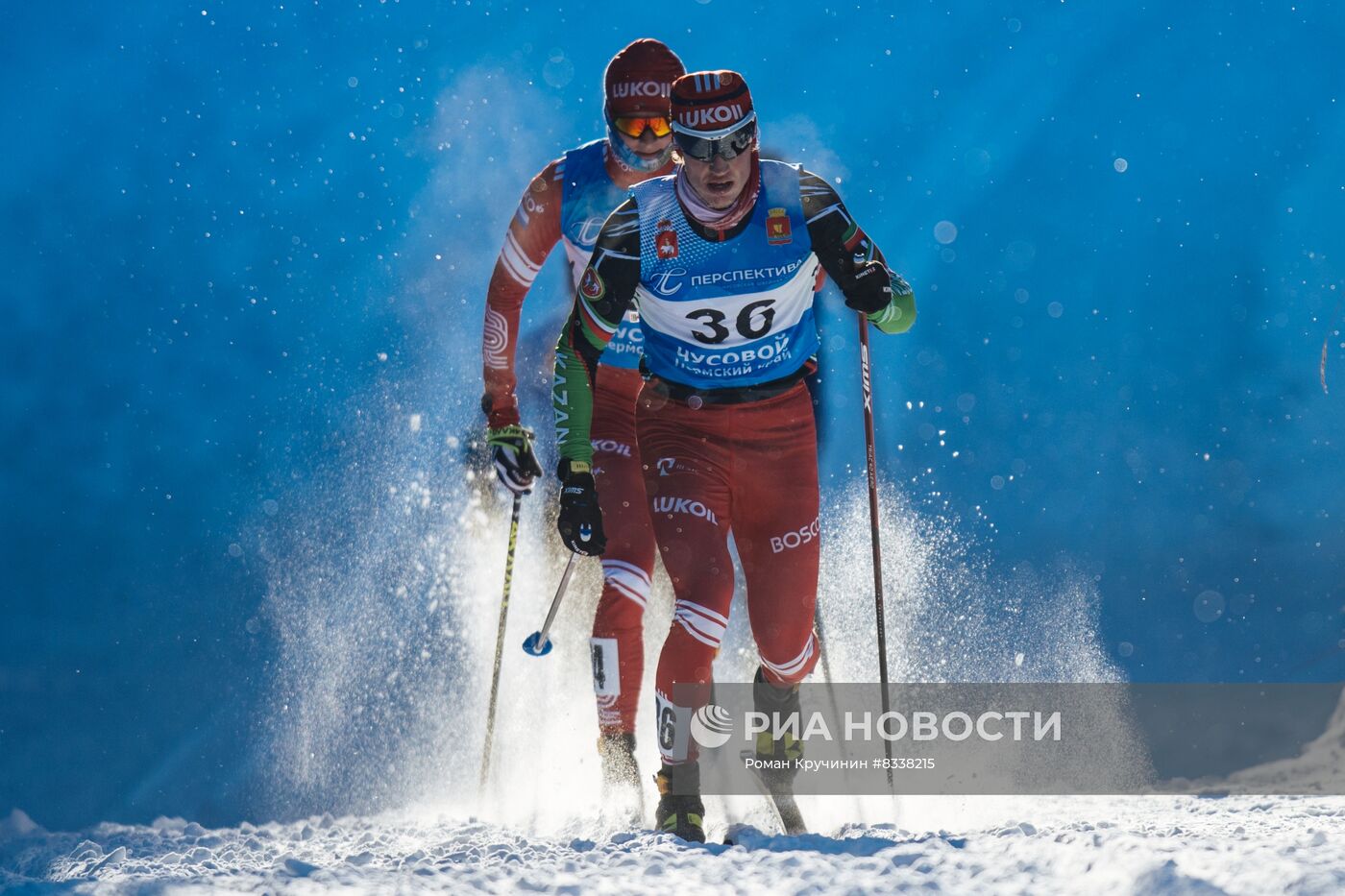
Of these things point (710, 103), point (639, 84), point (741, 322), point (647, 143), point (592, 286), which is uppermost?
point (639, 84)

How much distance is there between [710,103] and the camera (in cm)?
398

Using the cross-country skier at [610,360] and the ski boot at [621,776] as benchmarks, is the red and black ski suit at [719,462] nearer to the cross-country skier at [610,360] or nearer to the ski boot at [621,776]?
the cross-country skier at [610,360]

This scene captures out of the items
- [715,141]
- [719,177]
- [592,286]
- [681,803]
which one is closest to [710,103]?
[715,141]

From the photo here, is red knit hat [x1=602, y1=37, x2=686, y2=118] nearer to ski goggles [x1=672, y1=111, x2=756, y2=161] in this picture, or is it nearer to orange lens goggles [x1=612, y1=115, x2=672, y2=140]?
orange lens goggles [x1=612, y1=115, x2=672, y2=140]

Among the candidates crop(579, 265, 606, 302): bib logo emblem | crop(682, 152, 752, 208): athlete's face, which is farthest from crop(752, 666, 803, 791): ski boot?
crop(682, 152, 752, 208): athlete's face

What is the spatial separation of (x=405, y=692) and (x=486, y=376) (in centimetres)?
473

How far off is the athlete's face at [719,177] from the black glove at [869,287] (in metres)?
0.52

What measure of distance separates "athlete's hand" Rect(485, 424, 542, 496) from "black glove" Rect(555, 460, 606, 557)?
855mm

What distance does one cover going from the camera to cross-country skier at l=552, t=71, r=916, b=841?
410cm

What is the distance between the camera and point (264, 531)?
1404cm

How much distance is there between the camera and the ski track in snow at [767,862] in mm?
2844

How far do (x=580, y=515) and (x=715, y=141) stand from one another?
143 centimetres

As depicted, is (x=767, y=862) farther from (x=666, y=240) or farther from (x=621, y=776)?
(x=666, y=240)

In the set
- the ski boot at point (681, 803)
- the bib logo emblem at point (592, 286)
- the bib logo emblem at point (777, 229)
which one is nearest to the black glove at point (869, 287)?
the bib logo emblem at point (777, 229)
